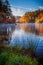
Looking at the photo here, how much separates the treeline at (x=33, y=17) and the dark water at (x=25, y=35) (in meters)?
0.08

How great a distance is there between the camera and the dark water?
90.7 inches

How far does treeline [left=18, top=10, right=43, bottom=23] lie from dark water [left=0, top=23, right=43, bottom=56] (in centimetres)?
8

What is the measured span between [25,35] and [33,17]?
1.03ft

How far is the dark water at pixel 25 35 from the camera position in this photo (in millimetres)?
2303

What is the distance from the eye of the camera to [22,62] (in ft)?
6.87

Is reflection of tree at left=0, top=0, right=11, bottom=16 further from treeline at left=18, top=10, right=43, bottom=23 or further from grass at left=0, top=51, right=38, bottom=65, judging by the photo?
grass at left=0, top=51, right=38, bottom=65

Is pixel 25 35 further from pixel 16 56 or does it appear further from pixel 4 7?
pixel 4 7

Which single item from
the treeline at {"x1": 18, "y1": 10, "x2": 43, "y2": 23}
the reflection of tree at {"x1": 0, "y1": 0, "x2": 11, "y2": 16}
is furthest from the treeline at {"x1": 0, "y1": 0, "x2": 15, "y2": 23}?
the treeline at {"x1": 18, "y1": 10, "x2": 43, "y2": 23}

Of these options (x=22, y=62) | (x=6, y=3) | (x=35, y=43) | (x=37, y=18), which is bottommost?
(x=22, y=62)

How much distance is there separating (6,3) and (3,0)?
0.06 metres

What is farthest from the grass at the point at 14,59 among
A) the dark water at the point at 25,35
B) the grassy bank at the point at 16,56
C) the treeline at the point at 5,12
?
the treeline at the point at 5,12

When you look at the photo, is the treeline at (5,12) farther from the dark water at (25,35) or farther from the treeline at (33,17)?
the treeline at (33,17)

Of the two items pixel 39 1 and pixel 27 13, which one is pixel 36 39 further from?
pixel 39 1

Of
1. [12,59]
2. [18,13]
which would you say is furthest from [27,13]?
[12,59]
